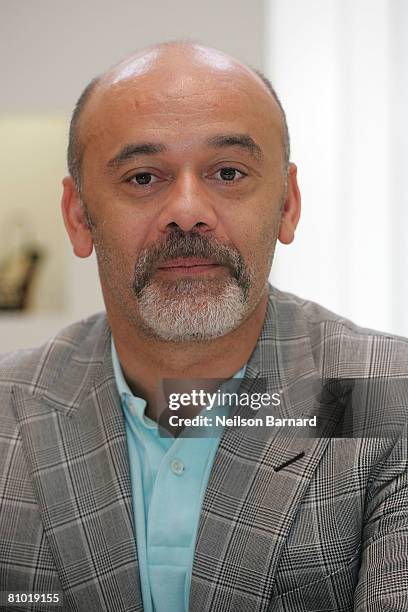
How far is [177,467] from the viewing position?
32.5 inches

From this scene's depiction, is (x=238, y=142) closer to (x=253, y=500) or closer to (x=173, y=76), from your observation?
(x=173, y=76)

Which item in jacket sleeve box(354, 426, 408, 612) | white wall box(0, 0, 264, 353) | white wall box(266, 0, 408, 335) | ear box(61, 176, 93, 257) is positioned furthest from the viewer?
white wall box(0, 0, 264, 353)

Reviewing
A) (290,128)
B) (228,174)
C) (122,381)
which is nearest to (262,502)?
(122,381)

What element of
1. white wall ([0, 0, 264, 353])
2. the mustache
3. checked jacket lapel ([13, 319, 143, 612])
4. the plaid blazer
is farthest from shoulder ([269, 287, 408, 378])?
white wall ([0, 0, 264, 353])

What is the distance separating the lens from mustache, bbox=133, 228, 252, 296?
0.78 m

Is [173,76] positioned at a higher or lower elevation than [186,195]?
higher

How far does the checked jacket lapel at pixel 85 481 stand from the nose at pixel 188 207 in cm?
24

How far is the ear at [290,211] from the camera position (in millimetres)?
926

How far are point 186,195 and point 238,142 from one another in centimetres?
10

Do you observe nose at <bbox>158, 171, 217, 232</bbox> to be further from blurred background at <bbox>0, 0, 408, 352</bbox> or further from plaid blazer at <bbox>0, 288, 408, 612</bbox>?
blurred background at <bbox>0, 0, 408, 352</bbox>

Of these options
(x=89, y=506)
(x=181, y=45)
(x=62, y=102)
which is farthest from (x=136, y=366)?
(x=62, y=102)

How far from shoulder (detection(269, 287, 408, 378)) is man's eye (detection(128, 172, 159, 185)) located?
23 cm

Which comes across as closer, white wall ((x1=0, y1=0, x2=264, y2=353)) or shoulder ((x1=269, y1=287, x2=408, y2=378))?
shoulder ((x1=269, y1=287, x2=408, y2=378))

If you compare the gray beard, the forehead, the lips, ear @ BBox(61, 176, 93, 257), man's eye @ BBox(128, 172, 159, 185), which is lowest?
the gray beard
